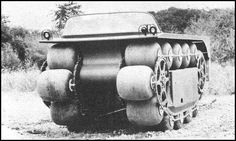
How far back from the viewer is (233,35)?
2922cm

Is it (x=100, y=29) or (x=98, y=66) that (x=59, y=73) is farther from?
(x=100, y=29)

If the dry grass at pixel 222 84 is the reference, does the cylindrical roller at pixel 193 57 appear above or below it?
above

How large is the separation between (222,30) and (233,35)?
1.36 metres

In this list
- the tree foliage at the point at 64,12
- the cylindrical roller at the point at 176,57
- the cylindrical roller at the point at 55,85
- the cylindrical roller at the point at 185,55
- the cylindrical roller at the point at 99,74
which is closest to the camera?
the cylindrical roller at the point at 55,85

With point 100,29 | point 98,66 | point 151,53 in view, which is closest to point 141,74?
point 151,53

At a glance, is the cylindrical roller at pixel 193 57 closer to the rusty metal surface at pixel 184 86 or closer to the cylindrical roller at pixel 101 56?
the rusty metal surface at pixel 184 86

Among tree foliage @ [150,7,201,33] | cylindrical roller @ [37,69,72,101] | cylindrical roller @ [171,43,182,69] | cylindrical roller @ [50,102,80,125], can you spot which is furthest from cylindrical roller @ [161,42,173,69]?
tree foliage @ [150,7,201,33]

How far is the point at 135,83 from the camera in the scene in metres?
7.23

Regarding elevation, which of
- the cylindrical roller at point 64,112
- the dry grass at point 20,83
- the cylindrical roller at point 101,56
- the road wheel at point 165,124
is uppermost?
the cylindrical roller at point 101,56

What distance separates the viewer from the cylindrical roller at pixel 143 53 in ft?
24.8

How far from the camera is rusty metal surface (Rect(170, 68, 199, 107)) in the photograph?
27.4ft

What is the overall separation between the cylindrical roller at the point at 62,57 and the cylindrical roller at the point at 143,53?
933 mm

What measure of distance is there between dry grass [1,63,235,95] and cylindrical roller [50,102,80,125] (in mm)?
7683

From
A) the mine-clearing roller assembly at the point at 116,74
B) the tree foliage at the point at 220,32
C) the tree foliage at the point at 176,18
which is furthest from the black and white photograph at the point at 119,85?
the tree foliage at the point at 176,18
